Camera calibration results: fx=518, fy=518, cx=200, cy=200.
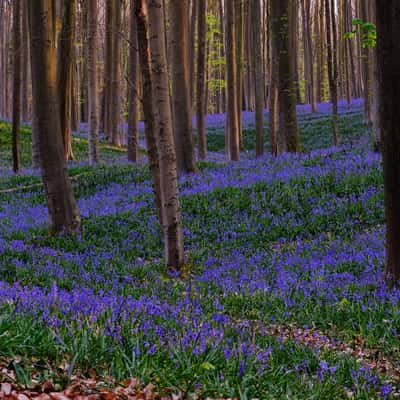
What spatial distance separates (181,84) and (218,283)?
8.42 metres

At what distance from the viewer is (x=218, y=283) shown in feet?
24.6

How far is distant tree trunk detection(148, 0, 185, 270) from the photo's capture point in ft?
26.7

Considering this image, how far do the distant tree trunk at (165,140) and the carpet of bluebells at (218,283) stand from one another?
1.70 feet

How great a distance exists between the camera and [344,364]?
4406 millimetres

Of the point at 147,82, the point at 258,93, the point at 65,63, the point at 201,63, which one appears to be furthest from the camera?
the point at 258,93

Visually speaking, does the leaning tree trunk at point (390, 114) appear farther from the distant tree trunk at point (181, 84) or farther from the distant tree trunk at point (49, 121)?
the distant tree trunk at point (181, 84)

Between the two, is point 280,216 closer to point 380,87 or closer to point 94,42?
point 380,87

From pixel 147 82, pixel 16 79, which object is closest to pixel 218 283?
pixel 147 82

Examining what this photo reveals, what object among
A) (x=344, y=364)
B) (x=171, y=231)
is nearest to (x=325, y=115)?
(x=171, y=231)

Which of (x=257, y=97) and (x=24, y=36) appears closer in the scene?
(x=257, y=97)

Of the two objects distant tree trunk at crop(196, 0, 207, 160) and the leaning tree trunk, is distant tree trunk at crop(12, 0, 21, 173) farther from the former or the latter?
the leaning tree trunk

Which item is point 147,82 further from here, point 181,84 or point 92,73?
point 92,73

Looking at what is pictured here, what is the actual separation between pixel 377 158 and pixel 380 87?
7354 millimetres

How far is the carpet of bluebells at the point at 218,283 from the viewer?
12.5ft
